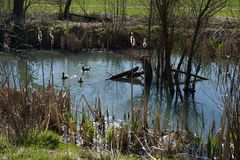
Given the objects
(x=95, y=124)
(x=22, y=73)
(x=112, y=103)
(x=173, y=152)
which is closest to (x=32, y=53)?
(x=22, y=73)

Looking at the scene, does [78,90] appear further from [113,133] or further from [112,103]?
[113,133]

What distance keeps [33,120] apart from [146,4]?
9.05 m

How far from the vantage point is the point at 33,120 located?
777 centimetres

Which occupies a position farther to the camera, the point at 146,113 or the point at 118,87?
the point at 118,87

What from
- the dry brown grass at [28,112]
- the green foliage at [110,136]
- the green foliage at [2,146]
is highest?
the dry brown grass at [28,112]

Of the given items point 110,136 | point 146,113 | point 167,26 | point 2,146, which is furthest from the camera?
point 167,26

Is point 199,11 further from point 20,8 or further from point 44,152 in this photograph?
point 20,8

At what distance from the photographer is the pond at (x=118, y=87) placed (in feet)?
38.9

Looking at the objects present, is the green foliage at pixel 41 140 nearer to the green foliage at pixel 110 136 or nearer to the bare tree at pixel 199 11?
the green foliage at pixel 110 136

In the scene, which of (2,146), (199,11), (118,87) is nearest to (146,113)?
(2,146)

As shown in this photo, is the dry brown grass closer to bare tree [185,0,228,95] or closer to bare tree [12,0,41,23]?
bare tree [185,0,228,95]

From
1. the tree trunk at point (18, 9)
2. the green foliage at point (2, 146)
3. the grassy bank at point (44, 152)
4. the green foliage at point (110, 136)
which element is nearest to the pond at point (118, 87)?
the green foliage at point (110, 136)

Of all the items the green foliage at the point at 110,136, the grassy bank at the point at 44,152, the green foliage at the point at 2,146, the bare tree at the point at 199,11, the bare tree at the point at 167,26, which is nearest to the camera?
the grassy bank at the point at 44,152

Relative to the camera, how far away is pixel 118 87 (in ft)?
51.6
